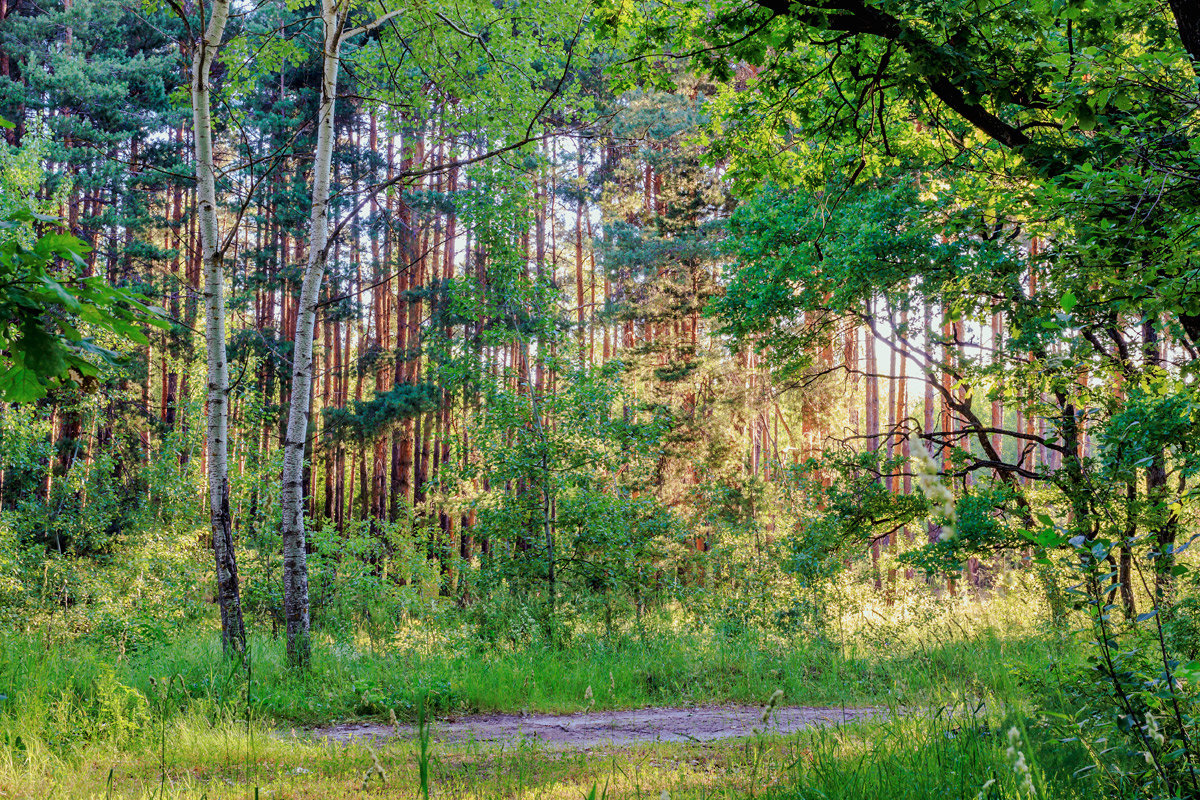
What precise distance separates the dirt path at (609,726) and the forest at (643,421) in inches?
3.4

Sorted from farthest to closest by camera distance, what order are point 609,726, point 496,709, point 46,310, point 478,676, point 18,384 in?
point 478,676 → point 496,709 → point 609,726 → point 18,384 → point 46,310

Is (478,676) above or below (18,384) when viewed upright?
below

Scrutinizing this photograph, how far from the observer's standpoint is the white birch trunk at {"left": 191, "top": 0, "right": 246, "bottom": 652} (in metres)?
6.34

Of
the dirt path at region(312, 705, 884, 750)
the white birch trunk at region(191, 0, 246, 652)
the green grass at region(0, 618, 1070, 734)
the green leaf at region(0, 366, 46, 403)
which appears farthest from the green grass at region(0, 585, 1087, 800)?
the green leaf at region(0, 366, 46, 403)

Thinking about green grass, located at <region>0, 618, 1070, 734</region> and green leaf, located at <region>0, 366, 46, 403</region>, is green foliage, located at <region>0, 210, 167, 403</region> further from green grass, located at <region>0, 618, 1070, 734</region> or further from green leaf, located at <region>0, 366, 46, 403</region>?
green grass, located at <region>0, 618, 1070, 734</region>

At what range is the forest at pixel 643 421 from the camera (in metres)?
2.86

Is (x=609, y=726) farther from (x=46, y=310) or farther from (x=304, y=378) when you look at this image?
(x=46, y=310)

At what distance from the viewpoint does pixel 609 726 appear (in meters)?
5.64

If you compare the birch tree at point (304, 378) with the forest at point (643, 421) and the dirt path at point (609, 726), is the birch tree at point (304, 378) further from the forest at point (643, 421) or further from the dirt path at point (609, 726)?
the dirt path at point (609, 726)

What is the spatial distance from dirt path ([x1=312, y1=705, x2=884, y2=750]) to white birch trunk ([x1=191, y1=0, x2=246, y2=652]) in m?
1.82

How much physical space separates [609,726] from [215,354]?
16.1 feet

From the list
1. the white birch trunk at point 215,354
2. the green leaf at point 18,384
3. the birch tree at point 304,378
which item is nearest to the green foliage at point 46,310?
the green leaf at point 18,384

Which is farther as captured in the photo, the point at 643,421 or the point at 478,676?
the point at 643,421

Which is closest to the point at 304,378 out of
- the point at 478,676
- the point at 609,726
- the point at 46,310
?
the point at 478,676
